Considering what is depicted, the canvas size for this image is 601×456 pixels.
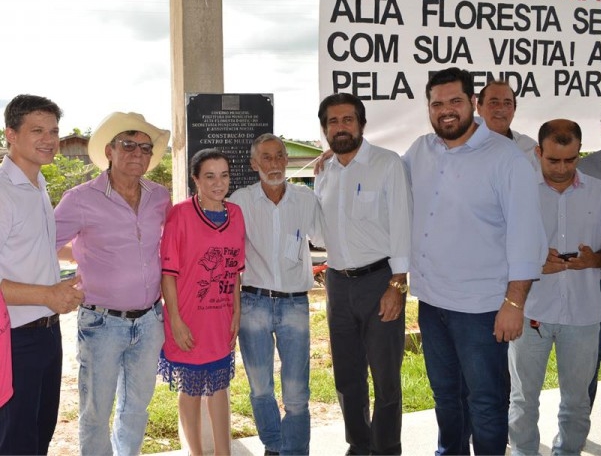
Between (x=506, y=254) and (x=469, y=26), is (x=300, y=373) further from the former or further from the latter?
(x=469, y=26)

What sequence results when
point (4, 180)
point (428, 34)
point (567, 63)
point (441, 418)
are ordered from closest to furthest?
point (4, 180) → point (441, 418) → point (428, 34) → point (567, 63)

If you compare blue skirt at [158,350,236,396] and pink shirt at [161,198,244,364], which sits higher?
pink shirt at [161,198,244,364]

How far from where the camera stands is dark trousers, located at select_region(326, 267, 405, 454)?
12.6ft

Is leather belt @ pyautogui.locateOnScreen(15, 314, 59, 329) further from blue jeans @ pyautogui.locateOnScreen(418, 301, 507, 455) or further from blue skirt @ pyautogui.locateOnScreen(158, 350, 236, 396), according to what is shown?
blue jeans @ pyautogui.locateOnScreen(418, 301, 507, 455)

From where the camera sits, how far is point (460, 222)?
3.52m

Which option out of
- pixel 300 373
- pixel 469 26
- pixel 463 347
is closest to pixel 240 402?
pixel 300 373

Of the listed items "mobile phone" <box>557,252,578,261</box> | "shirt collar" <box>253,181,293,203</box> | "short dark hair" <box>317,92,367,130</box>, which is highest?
"short dark hair" <box>317,92,367,130</box>

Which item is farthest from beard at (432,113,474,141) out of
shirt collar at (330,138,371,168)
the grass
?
the grass

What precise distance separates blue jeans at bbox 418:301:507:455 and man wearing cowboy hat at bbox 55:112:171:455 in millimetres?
1584

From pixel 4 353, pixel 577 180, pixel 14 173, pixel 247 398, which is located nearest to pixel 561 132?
pixel 577 180

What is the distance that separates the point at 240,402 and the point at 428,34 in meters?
3.58

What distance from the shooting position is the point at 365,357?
4027 millimetres

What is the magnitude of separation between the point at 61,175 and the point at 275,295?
16757 mm

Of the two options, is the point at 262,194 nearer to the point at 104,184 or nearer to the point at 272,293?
the point at 272,293
